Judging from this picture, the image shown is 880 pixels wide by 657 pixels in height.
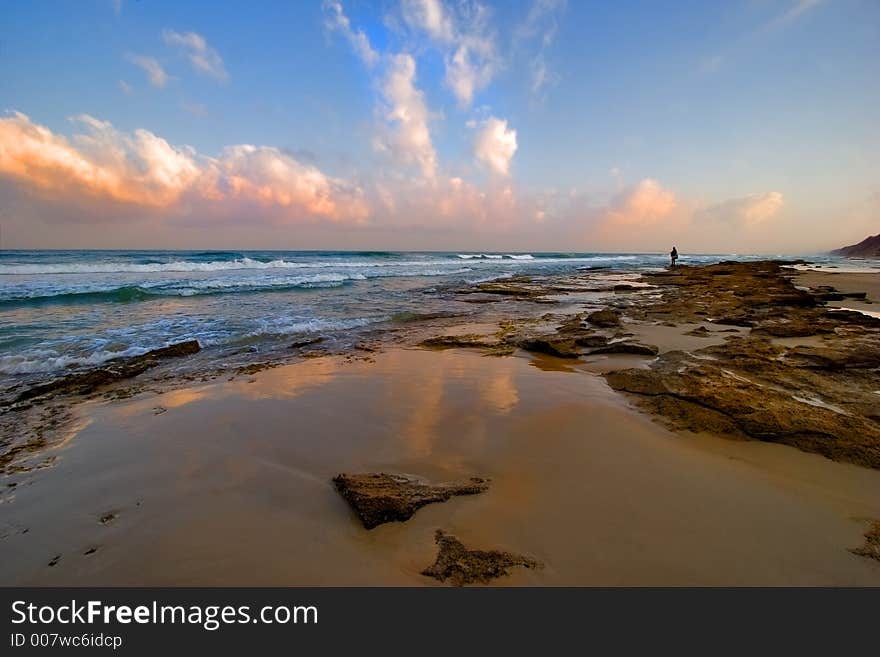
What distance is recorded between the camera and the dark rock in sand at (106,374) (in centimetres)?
519

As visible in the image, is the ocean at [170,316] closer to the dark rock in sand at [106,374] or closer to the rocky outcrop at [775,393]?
the dark rock in sand at [106,374]

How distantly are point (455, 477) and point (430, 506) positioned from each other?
0.40 m

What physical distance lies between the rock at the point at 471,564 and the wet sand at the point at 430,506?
6 cm

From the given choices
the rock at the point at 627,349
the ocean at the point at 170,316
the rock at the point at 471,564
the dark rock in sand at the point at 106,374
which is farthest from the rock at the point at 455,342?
the rock at the point at 471,564

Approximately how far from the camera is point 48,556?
219 centimetres

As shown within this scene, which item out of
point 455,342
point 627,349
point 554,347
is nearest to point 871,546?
point 627,349

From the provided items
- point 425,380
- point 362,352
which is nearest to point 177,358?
point 362,352

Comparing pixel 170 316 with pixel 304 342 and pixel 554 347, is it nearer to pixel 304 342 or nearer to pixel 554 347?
pixel 304 342

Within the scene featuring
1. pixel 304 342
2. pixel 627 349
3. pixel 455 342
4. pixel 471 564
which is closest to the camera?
pixel 471 564

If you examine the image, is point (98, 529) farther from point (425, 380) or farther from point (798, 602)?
point (798, 602)

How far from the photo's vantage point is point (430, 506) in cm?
250

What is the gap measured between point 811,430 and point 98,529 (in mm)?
5369

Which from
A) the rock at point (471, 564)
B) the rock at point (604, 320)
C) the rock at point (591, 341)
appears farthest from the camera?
the rock at point (604, 320)

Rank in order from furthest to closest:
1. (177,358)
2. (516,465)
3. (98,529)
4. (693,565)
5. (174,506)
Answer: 1. (177,358)
2. (516,465)
3. (174,506)
4. (98,529)
5. (693,565)
